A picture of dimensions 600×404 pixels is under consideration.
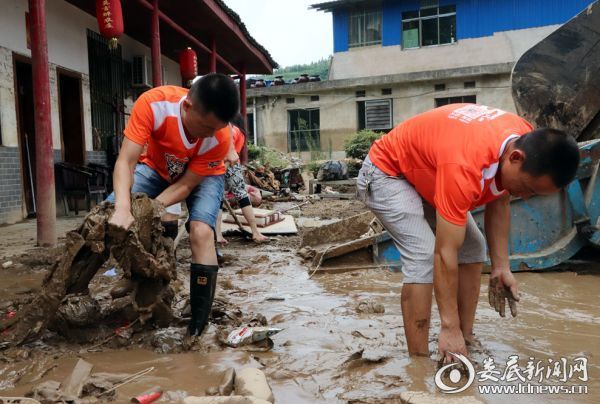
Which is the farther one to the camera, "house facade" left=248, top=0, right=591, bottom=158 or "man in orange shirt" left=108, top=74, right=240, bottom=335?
"house facade" left=248, top=0, right=591, bottom=158

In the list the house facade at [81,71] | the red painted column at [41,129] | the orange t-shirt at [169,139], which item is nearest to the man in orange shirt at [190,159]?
the orange t-shirt at [169,139]

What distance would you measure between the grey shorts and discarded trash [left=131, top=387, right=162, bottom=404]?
3.62 ft

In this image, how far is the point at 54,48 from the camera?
7707 millimetres

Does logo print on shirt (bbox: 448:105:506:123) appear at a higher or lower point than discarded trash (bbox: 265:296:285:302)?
higher

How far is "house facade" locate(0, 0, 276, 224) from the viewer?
670cm

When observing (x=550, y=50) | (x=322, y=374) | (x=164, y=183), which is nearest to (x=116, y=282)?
(x=164, y=183)

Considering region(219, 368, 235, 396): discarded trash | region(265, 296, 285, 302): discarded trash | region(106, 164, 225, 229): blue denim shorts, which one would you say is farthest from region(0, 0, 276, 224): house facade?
region(219, 368, 235, 396): discarded trash

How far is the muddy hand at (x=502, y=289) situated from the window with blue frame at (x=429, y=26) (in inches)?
730

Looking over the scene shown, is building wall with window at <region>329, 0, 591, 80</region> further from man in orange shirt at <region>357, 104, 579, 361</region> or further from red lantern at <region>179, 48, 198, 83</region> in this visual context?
man in orange shirt at <region>357, 104, 579, 361</region>

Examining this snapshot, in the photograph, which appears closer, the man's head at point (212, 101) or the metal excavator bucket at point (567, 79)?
the man's head at point (212, 101)

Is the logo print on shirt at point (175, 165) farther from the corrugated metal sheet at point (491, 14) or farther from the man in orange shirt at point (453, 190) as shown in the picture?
the corrugated metal sheet at point (491, 14)

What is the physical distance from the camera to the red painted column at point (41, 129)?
16.3ft

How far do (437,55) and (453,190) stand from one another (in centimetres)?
1885

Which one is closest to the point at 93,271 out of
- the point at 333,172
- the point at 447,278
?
the point at 447,278
